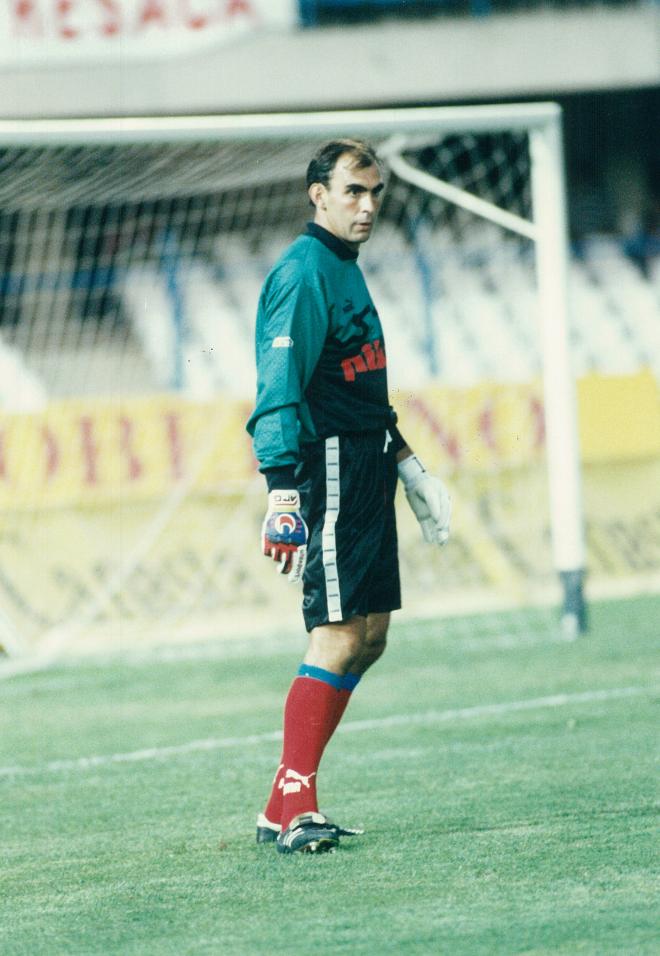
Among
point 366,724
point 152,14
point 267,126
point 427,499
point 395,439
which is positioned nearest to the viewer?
point 395,439

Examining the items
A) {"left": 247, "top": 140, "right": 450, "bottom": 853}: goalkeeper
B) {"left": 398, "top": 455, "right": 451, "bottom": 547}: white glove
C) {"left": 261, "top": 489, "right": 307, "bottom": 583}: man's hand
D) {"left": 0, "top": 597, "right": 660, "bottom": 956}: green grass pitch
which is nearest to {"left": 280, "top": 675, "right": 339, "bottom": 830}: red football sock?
{"left": 247, "top": 140, "right": 450, "bottom": 853}: goalkeeper

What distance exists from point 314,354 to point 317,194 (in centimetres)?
46

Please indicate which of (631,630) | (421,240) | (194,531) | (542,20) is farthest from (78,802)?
(542,20)

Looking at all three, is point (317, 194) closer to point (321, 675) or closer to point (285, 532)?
point (285, 532)

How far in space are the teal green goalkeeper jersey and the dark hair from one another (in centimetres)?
14

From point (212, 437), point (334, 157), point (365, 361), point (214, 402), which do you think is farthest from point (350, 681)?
point (214, 402)

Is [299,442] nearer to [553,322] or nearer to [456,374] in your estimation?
[553,322]

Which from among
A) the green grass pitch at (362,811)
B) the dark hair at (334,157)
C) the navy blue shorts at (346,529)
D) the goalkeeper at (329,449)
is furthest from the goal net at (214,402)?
the navy blue shorts at (346,529)

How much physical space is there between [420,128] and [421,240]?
244 inches

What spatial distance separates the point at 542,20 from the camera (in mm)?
18391

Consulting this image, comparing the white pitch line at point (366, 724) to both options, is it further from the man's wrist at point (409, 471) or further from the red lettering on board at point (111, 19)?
the red lettering on board at point (111, 19)

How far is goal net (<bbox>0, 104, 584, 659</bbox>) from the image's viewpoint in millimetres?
9797

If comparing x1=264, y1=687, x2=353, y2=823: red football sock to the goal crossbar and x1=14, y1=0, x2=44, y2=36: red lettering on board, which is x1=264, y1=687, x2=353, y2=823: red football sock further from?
x1=14, y1=0, x2=44, y2=36: red lettering on board

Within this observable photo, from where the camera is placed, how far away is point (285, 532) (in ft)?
14.6
